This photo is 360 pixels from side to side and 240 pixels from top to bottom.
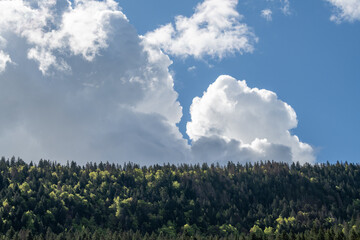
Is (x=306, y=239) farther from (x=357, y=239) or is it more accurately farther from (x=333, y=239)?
(x=357, y=239)

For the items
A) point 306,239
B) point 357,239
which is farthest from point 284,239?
point 357,239

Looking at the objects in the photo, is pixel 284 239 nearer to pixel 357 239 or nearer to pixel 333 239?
pixel 333 239

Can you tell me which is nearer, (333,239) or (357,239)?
(357,239)

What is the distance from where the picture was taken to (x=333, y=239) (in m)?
190

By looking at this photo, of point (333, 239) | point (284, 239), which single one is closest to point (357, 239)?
point (333, 239)

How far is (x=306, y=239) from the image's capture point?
19862 centimetres

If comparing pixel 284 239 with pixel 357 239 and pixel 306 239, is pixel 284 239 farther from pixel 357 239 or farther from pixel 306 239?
pixel 357 239

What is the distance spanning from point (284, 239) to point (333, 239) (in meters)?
19.5

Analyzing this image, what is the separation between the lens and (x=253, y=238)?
641 ft

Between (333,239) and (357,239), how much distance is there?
20359mm

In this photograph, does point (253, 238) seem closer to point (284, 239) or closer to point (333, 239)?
point (284, 239)

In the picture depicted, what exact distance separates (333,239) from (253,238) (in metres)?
31.6

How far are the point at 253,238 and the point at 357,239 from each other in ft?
138

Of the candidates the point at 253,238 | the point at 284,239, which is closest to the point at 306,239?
the point at 284,239
